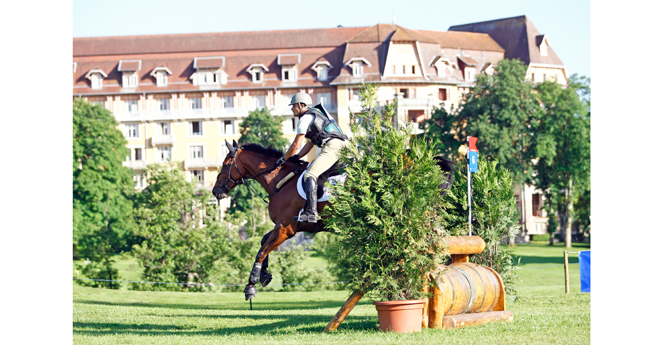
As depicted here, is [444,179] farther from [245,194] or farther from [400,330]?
[245,194]

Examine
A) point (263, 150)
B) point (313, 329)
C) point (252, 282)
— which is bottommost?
point (313, 329)

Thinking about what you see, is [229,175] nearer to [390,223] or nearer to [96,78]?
[390,223]

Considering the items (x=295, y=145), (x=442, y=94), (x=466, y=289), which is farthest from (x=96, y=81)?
(x=466, y=289)

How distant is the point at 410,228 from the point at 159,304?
45.5 ft

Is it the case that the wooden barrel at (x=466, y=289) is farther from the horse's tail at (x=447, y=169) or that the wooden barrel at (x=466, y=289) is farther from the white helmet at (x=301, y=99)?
the white helmet at (x=301, y=99)

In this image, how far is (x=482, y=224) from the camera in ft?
41.4

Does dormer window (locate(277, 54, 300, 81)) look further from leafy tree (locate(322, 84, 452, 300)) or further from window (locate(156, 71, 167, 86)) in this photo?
leafy tree (locate(322, 84, 452, 300))

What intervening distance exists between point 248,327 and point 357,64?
6494 centimetres

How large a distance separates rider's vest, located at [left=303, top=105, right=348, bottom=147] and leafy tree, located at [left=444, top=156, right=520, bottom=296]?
2332mm

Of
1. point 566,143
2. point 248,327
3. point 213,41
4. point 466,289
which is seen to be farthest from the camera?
point 213,41

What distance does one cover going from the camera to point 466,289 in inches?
419

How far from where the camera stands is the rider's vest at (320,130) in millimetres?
11117

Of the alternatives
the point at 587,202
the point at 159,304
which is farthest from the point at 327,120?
the point at 587,202
